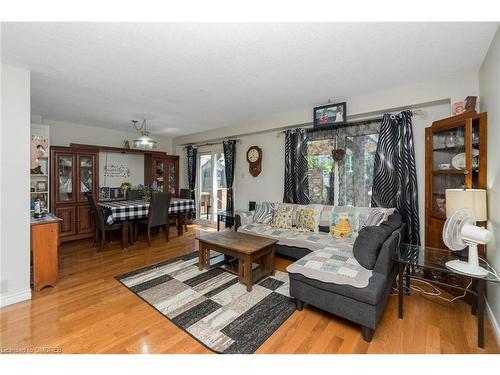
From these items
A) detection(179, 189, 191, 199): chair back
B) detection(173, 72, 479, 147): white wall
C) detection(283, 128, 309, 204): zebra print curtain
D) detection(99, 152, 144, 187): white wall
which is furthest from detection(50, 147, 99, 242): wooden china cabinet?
detection(283, 128, 309, 204): zebra print curtain

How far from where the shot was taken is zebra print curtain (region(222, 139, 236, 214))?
16.5 ft

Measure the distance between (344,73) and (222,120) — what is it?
2.54 m

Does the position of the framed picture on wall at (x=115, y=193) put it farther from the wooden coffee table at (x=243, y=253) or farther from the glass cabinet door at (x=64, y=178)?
the wooden coffee table at (x=243, y=253)

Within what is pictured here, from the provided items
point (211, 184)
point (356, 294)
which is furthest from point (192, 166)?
point (356, 294)

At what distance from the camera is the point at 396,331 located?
178 centimetres

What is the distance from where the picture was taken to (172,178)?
600 cm

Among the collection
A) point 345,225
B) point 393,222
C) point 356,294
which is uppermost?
point 393,222

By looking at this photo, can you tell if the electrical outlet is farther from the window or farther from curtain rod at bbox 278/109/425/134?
curtain rod at bbox 278/109/425/134

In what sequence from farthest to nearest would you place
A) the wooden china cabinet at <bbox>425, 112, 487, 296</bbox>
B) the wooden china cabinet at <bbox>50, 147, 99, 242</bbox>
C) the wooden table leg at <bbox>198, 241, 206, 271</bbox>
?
the wooden china cabinet at <bbox>50, 147, 99, 242</bbox>
the wooden table leg at <bbox>198, 241, 206, 271</bbox>
the wooden china cabinet at <bbox>425, 112, 487, 296</bbox>

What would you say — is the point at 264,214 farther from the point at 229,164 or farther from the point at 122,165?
the point at 122,165

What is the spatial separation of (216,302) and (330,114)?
293cm

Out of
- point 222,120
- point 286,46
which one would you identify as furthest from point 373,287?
point 222,120

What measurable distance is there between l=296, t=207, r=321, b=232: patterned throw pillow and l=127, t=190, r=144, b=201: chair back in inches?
138

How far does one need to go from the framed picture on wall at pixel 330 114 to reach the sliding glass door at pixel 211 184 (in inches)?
105
